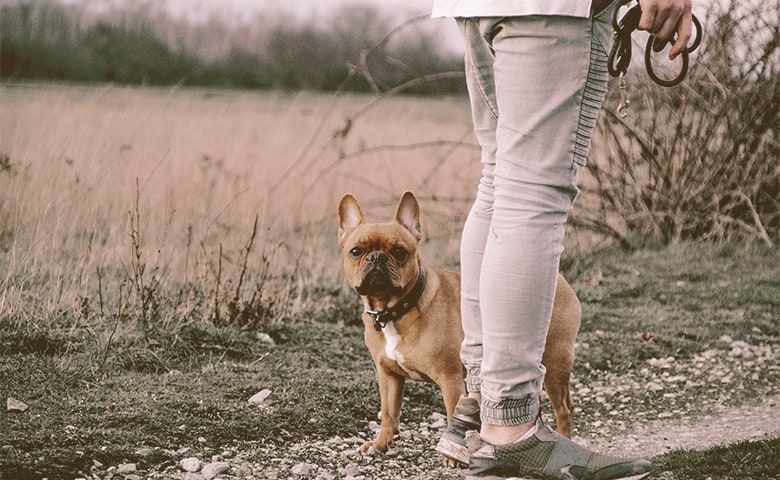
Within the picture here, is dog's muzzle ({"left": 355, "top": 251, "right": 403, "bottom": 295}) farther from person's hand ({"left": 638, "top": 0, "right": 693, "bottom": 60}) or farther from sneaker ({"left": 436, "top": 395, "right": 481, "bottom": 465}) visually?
person's hand ({"left": 638, "top": 0, "right": 693, "bottom": 60})

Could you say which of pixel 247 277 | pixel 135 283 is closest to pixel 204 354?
pixel 135 283

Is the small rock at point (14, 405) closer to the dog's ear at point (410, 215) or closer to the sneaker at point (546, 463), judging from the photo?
the dog's ear at point (410, 215)

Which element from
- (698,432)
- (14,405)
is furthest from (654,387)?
(14,405)

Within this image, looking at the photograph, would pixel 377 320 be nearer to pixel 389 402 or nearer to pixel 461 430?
pixel 389 402

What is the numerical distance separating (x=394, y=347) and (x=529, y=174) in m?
1.16

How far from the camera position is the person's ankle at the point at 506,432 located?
261 centimetres

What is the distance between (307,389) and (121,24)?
8.56 m

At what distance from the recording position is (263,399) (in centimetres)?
384

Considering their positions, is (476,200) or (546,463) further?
(476,200)

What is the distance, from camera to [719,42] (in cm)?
697

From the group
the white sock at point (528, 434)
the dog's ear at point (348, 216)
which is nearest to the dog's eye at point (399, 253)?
the dog's ear at point (348, 216)

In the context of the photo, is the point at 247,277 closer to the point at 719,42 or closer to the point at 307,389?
the point at 307,389

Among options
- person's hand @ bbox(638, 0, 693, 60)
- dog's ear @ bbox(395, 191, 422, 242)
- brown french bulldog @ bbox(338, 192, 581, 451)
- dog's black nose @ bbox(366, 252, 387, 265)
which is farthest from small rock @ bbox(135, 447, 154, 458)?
person's hand @ bbox(638, 0, 693, 60)

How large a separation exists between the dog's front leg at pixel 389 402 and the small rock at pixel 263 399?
51 centimetres
